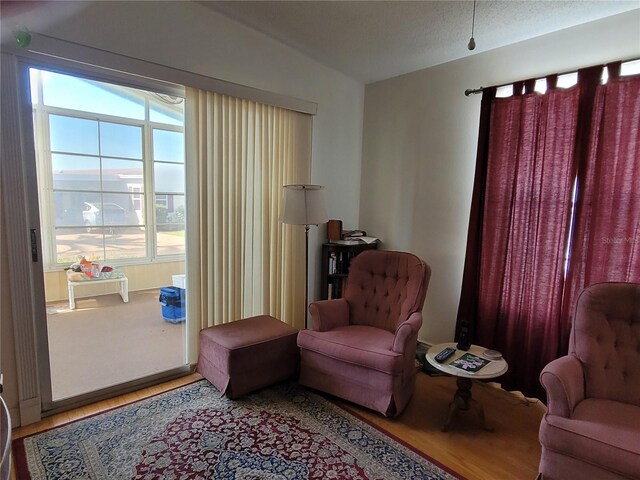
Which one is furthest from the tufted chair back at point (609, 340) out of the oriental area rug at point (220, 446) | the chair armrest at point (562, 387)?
the oriental area rug at point (220, 446)

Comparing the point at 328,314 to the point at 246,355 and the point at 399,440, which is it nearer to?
the point at 246,355

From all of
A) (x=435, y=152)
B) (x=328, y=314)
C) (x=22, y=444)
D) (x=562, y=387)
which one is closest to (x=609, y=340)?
(x=562, y=387)

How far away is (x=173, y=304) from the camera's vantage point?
3.03 m

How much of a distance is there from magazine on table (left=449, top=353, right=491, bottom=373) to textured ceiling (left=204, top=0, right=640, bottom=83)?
7.29 feet

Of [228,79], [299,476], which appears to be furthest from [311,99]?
[299,476]

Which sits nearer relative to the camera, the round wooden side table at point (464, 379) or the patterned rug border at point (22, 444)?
the patterned rug border at point (22, 444)

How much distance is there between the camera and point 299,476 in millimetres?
1817

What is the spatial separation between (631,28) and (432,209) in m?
1.71

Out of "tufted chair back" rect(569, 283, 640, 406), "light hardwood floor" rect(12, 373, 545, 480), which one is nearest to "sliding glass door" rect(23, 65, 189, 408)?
"light hardwood floor" rect(12, 373, 545, 480)

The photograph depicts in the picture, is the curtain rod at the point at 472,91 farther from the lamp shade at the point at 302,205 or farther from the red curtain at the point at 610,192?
the lamp shade at the point at 302,205

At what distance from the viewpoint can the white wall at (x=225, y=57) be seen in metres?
2.10

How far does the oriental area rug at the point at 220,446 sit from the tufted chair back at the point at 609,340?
0.94 metres

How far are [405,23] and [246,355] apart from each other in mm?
2563

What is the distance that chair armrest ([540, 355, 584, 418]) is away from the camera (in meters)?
1.69
